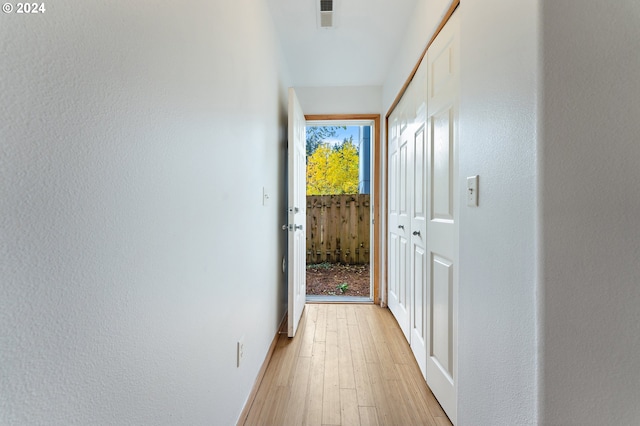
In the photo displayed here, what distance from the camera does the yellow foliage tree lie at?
6.04 m

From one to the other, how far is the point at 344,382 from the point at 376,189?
187cm

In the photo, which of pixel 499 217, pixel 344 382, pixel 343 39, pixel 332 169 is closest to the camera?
pixel 499 217

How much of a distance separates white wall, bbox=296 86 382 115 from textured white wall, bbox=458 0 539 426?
1899mm

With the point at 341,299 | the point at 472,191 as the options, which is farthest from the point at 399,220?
the point at 472,191

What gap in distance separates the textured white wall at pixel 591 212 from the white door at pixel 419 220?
97cm

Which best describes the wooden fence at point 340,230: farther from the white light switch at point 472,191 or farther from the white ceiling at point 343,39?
the white light switch at point 472,191

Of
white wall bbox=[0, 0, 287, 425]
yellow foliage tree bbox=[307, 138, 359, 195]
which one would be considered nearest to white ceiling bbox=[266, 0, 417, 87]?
white wall bbox=[0, 0, 287, 425]

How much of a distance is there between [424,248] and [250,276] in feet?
3.36

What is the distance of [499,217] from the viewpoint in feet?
2.90

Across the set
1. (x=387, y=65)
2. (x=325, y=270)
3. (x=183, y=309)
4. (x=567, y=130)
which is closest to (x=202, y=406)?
(x=183, y=309)

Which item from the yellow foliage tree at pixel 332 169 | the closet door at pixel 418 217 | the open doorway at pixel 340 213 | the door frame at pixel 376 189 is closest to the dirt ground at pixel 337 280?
the open doorway at pixel 340 213

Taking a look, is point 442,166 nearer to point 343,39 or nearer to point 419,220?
point 419,220

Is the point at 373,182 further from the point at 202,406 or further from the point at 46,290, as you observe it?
the point at 46,290

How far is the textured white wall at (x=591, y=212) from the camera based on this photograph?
71cm
